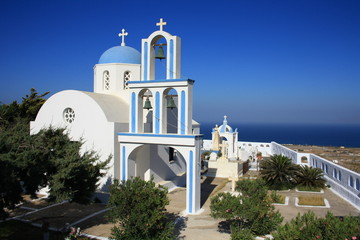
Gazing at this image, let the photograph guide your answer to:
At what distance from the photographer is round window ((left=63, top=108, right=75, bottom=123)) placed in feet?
52.7

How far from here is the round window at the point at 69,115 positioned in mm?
16062

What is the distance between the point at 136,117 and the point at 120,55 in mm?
5777

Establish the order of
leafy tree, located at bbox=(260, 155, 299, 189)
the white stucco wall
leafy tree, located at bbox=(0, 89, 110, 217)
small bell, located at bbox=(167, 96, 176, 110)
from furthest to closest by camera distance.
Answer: leafy tree, located at bbox=(260, 155, 299, 189), the white stucco wall, small bell, located at bbox=(167, 96, 176, 110), leafy tree, located at bbox=(0, 89, 110, 217)

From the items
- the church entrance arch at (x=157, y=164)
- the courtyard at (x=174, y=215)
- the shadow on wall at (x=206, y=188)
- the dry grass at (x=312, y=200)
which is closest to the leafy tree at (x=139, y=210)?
the courtyard at (x=174, y=215)

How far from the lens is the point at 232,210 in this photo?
982cm

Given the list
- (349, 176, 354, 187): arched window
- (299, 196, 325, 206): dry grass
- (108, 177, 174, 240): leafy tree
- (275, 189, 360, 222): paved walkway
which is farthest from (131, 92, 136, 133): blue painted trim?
(349, 176, 354, 187): arched window

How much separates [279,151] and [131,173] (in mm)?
18434

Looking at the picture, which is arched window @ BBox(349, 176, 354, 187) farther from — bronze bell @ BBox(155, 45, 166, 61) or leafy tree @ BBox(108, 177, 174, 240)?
bronze bell @ BBox(155, 45, 166, 61)

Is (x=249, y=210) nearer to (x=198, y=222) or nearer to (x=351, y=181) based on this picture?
(x=198, y=222)

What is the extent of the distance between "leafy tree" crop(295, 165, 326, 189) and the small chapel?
Answer: 6.87 m

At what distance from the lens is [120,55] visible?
18.7 meters

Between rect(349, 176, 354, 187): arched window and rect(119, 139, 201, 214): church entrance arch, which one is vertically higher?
rect(119, 139, 201, 214): church entrance arch

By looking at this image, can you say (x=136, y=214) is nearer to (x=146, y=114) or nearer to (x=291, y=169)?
(x=146, y=114)

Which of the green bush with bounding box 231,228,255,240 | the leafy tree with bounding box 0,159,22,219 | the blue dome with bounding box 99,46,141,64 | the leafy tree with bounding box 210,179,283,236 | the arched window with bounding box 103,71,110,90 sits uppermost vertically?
the blue dome with bounding box 99,46,141,64
